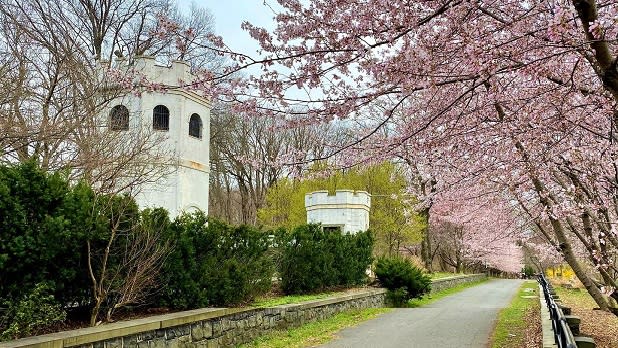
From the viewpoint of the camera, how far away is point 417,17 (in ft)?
12.7

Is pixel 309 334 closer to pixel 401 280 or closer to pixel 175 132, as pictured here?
pixel 401 280

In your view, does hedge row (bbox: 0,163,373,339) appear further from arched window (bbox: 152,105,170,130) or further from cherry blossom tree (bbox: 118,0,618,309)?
arched window (bbox: 152,105,170,130)

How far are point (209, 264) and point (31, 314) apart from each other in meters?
3.13

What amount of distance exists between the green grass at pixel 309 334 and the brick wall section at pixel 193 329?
0.12 m

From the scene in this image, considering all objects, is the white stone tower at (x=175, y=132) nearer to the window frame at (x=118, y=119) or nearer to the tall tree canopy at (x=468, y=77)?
the window frame at (x=118, y=119)

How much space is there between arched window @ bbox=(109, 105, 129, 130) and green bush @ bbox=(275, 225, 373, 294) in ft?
16.9

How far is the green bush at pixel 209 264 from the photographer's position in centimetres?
771

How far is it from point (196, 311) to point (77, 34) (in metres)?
10.4

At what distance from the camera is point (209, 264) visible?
8289 mm

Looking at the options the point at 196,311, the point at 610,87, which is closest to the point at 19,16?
the point at 196,311

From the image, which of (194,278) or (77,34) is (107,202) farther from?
(77,34)

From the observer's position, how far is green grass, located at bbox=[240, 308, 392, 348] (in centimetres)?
862

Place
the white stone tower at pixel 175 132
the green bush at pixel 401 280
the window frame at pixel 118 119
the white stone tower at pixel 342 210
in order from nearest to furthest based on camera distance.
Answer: the window frame at pixel 118 119
the green bush at pixel 401 280
the white stone tower at pixel 175 132
the white stone tower at pixel 342 210

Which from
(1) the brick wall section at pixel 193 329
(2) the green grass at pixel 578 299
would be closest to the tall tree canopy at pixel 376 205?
(2) the green grass at pixel 578 299
